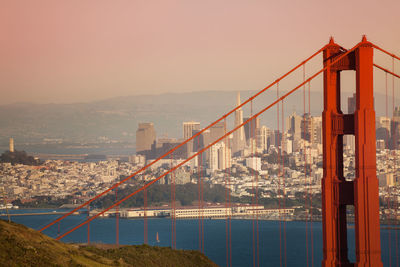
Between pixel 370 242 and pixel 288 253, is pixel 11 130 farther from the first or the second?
pixel 370 242

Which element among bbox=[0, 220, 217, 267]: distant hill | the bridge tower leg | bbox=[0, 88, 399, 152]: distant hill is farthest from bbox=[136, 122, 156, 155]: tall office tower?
the bridge tower leg

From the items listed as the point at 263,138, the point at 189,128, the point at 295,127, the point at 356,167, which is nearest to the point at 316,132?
the point at 295,127

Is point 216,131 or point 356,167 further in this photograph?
point 216,131

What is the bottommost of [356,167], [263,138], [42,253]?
[42,253]

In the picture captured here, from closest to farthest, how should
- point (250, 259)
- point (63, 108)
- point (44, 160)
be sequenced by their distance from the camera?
point (250, 259) → point (44, 160) → point (63, 108)

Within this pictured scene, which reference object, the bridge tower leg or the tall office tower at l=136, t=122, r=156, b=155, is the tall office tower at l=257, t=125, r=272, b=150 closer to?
the tall office tower at l=136, t=122, r=156, b=155

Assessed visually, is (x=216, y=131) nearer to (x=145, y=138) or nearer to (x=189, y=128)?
(x=189, y=128)

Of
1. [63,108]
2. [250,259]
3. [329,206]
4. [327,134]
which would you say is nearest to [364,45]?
[327,134]
